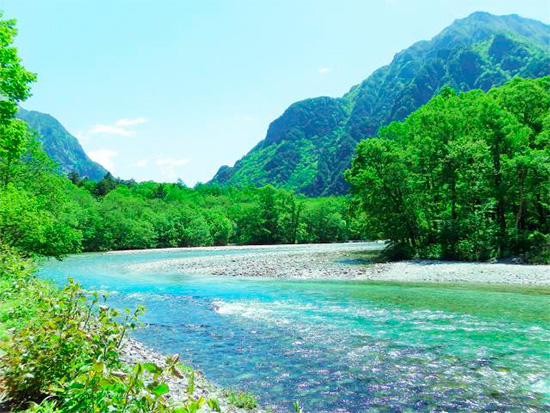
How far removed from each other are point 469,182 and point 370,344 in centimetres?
2931

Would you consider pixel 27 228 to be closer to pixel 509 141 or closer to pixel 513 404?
pixel 513 404

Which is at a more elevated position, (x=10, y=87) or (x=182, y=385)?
(x=10, y=87)

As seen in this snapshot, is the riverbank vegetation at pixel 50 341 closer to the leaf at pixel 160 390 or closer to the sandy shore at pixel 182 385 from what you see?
the leaf at pixel 160 390

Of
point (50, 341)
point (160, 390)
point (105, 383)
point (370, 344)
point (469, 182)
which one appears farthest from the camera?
point (469, 182)

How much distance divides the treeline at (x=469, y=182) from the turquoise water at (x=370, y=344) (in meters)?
13.3

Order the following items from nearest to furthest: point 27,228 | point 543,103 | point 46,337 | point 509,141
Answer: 1. point 46,337
2. point 27,228
3. point 509,141
4. point 543,103

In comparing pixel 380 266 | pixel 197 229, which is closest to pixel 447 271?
pixel 380 266

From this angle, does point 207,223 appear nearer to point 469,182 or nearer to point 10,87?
point 469,182

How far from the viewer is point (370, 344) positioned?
12531 millimetres

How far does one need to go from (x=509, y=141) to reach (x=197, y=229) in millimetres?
80257

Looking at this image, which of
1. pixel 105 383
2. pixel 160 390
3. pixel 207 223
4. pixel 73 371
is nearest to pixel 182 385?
pixel 73 371

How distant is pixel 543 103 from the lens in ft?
130

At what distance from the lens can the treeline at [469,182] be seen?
109ft

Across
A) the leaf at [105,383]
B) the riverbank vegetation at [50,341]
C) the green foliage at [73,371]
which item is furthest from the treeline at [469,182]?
the leaf at [105,383]
